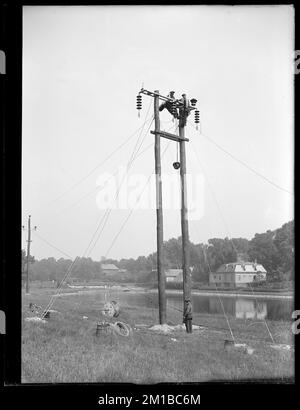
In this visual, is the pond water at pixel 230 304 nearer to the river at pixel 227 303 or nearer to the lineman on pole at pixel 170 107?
the river at pixel 227 303

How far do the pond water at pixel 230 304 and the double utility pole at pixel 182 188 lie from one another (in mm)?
60

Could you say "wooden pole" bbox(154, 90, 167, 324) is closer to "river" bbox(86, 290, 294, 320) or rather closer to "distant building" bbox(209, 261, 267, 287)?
"river" bbox(86, 290, 294, 320)

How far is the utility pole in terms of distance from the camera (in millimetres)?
3943

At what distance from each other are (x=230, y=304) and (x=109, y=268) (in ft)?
3.35

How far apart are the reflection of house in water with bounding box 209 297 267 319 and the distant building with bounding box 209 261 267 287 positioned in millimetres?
138

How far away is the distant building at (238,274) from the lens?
386 cm

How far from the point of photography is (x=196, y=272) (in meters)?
3.98

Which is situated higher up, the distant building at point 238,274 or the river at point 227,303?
the distant building at point 238,274

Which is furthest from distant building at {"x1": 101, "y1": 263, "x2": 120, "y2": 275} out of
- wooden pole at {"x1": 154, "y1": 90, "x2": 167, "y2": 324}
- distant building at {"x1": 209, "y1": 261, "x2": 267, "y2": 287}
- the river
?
distant building at {"x1": 209, "y1": 261, "x2": 267, "y2": 287}

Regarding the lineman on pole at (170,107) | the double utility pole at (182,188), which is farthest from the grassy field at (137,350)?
the lineman on pole at (170,107)

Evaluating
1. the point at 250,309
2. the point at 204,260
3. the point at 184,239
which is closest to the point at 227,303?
the point at 250,309
